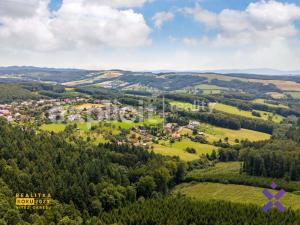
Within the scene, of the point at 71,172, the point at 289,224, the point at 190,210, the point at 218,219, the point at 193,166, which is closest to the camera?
the point at 289,224

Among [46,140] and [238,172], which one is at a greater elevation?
[46,140]

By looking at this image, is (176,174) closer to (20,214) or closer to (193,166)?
(193,166)

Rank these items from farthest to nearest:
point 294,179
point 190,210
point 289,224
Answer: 1. point 294,179
2. point 190,210
3. point 289,224

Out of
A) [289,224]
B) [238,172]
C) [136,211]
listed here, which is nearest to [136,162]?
[238,172]

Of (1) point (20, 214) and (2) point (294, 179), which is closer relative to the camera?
(1) point (20, 214)
